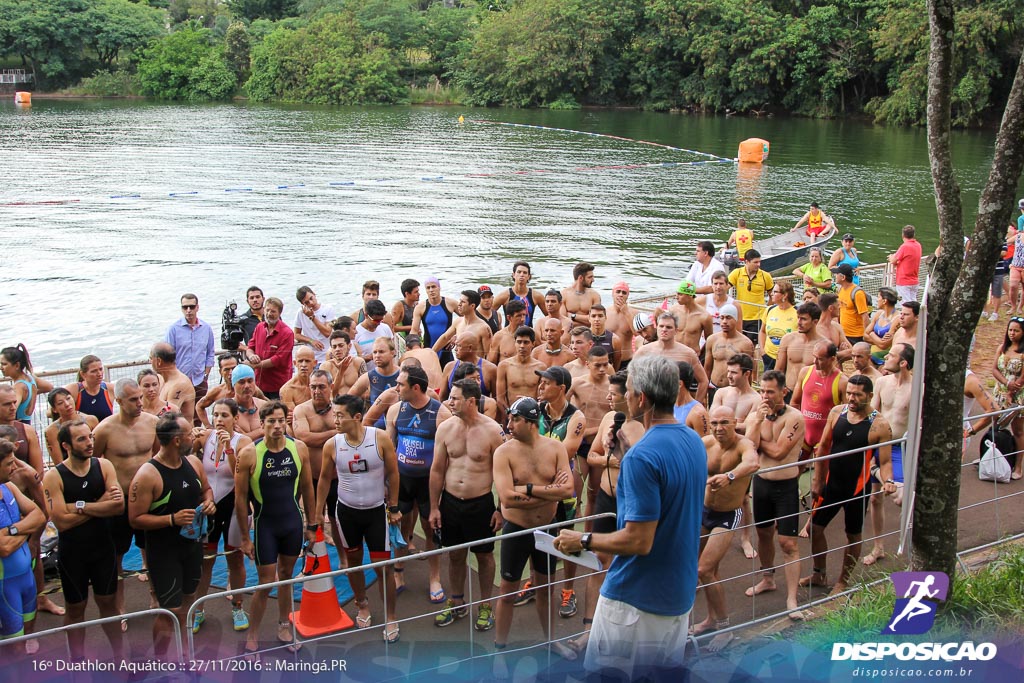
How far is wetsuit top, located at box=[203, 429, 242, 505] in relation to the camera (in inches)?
282

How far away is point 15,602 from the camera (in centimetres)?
607

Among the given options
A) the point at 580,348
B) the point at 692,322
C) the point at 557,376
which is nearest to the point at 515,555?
the point at 557,376

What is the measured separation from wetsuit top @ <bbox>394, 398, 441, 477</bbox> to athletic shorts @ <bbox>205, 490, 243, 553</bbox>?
133 centimetres

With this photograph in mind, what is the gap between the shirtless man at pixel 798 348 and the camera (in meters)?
9.60

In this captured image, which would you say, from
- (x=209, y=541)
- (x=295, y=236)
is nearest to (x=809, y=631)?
(x=209, y=541)

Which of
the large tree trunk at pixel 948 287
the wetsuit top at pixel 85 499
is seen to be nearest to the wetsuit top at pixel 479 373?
the wetsuit top at pixel 85 499

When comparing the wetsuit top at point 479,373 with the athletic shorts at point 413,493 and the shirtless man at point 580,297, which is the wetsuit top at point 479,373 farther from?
the shirtless man at point 580,297

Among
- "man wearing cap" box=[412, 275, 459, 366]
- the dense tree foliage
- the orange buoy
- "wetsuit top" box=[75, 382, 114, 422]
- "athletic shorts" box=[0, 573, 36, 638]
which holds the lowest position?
"athletic shorts" box=[0, 573, 36, 638]

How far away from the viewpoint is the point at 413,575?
7.73m

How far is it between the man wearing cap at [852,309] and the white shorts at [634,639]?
8916 millimetres

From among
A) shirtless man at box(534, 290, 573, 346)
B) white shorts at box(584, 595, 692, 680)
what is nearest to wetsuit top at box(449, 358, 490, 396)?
shirtless man at box(534, 290, 573, 346)

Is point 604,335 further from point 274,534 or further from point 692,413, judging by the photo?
point 274,534

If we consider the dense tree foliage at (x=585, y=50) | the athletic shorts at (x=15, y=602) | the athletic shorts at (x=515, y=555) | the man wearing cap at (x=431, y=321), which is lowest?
the athletic shorts at (x=15, y=602)

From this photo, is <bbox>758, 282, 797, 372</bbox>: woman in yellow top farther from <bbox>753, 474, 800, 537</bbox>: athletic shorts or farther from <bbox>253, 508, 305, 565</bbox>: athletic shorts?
<bbox>253, 508, 305, 565</bbox>: athletic shorts
